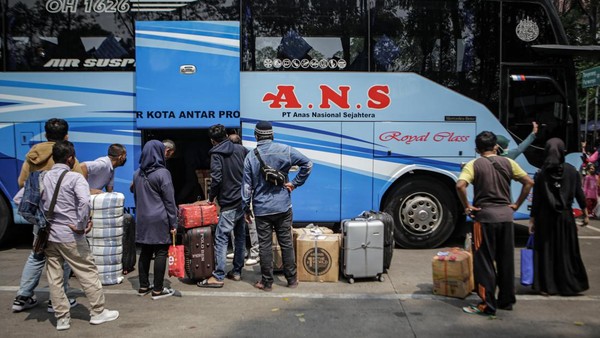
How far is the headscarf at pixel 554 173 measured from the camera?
5582mm

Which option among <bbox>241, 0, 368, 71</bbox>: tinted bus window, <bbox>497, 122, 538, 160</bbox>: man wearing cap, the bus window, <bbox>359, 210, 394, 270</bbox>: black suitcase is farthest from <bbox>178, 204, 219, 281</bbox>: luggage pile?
the bus window

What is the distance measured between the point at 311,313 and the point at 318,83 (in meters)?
3.64

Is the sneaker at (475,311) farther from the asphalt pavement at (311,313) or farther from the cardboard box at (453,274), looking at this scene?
the cardboard box at (453,274)

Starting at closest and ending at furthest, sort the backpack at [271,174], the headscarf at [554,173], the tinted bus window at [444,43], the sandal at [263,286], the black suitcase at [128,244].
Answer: the headscarf at [554,173]
the backpack at [271,174]
the sandal at [263,286]
the black suitcase at [128,244]
the tinted bus window at [444,43]

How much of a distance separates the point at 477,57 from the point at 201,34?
4.11 m

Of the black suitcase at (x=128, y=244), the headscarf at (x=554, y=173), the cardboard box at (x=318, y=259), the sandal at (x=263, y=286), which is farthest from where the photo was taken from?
the black suitcase at (x=128, y=244)

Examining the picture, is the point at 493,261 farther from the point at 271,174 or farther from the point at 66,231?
the point at 66,231

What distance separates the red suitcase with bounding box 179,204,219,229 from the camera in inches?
239

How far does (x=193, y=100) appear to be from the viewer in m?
7.56

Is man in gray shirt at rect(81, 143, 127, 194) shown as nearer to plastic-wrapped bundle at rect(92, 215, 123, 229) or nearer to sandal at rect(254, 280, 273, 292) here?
plastic-wrapped bundle at rect(92, 215, 123, 229)

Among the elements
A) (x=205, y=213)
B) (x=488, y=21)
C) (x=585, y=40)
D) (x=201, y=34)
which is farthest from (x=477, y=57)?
(x=585, y=40)

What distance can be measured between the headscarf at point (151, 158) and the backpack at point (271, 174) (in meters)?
1.09

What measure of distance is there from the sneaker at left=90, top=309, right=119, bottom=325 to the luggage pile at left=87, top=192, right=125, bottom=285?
4.16 ft

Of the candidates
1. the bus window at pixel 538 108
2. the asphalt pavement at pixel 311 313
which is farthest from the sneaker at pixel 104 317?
the bus window at pixel 538 108
